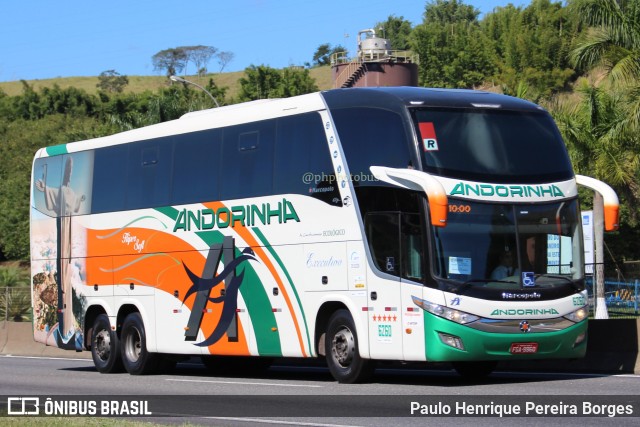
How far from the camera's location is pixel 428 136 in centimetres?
1669

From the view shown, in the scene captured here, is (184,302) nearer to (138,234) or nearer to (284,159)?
(138,234)

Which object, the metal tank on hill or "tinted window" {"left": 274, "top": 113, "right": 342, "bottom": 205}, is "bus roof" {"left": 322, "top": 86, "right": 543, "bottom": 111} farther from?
the metal tank on hill

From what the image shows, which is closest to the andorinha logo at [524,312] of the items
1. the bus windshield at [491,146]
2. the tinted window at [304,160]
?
the bus windshield at [491,146]

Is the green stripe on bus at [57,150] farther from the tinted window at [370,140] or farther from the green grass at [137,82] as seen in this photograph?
the green grass at [137,82]

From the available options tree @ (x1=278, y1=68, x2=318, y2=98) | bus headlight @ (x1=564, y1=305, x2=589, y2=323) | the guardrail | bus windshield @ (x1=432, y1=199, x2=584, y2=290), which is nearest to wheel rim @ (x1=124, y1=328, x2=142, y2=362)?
bus windshield @ (x1=432, y1=199, x2=584, y2=290)

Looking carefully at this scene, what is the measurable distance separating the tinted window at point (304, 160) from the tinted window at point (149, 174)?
370 centimetres

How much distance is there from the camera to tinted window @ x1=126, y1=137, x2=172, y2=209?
22359 mm

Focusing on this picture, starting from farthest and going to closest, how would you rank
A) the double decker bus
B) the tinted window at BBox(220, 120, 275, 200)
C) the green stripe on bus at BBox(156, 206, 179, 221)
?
the green stripe on bus at BBox(156, 206, 179, 221) → the tinted window at BBox(220, 120, 275, 200) → the double decker bus

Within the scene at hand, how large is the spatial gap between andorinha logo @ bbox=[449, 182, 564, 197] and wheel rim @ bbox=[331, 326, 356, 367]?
289 centimetres

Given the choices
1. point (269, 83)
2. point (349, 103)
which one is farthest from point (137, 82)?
point (349, 103)

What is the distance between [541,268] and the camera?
1677 cm

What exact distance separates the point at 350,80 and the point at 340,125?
60136 mm

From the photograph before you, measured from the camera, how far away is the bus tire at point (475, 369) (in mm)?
18250

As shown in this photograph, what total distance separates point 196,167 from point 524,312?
7.49m
